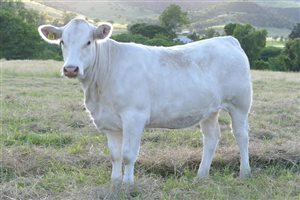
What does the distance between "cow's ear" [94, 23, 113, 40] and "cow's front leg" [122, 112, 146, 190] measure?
3.14 feet

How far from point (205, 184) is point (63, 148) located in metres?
2.77

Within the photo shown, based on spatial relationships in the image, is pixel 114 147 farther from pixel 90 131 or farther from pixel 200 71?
pixel 90 131

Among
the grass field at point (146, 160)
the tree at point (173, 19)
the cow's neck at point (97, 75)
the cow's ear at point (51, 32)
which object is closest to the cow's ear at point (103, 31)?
the cow's neck at point (97, 75)

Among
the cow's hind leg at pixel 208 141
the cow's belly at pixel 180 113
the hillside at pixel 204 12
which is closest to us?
the cow's belly at pixel 180 113

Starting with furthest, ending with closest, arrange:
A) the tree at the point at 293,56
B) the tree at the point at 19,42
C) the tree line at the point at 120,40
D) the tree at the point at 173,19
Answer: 1. the tree at the point at 173,19
2. the tree at the point at 19,42
3. the tree line at the point at 120,40
4. the tree at the point at 293,56

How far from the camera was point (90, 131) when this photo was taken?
9.49 m

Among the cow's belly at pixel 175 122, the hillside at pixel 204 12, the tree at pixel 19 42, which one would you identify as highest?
the cow's belly at pixel 175 122

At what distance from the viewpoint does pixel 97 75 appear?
6.14 meters

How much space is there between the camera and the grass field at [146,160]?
5914 millimetres

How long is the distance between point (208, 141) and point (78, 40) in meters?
2.54

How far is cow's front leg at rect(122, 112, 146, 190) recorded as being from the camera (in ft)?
19.6

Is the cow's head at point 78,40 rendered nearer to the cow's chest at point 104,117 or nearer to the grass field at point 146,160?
the cow's chest at point 104,117

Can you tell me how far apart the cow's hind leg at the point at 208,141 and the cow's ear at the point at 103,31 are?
2.16 meters

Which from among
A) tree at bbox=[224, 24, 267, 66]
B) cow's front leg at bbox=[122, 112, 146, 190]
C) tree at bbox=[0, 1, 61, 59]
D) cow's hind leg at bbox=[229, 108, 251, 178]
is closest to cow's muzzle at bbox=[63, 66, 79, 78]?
cow's front leg at bbox=[122, 112, 146, 190]
